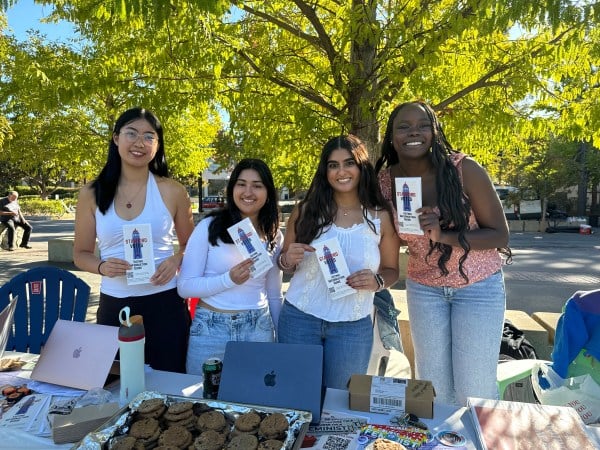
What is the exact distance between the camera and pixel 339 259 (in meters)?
2.24

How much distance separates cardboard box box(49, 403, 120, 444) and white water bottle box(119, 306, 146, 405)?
0.16m

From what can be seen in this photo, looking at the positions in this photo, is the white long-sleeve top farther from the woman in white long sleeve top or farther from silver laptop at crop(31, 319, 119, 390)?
silver laptop at crop(31, 319, 119, 390)

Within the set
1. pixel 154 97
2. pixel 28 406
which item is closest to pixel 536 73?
pixel 154 97

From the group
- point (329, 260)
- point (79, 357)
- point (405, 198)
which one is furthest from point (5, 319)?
point (405, 198)

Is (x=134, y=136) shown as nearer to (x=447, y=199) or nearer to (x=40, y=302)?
(x=40, y=302)

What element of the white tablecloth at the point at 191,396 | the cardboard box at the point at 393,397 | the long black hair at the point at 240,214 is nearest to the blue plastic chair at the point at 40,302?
the white tablecloth at the point at 191,396

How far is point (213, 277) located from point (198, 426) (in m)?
1.02

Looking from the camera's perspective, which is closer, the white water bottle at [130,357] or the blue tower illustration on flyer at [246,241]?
the white water bottle at [130,357]

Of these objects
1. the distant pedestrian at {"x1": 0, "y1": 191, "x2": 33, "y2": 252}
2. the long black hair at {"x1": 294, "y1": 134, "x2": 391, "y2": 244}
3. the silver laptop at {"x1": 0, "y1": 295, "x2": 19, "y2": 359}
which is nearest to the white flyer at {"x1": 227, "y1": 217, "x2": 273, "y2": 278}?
the long black hair at {"x1": 294, "y1": 134, "x2": 391, "y2": 244}

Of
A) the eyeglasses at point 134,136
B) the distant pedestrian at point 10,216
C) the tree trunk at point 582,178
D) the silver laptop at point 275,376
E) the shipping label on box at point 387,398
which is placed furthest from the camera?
the tree trunk at point 582,178

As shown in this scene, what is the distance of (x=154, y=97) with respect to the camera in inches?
162

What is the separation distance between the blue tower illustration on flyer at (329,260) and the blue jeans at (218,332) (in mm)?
523

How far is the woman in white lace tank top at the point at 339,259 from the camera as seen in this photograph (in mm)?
2328

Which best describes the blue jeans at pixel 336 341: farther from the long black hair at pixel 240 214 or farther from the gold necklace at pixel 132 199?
the gold necklace at pixel 132 199
